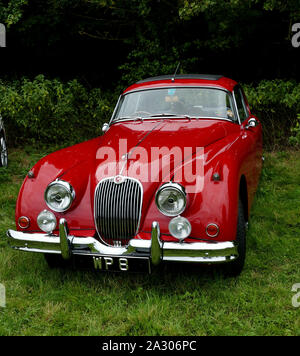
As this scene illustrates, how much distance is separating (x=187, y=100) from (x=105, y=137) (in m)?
1.04

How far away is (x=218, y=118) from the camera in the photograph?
430cm

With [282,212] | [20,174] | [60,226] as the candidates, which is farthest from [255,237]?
[20,174]

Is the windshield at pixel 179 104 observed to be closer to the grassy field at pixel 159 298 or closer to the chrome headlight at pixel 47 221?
the grassy field at pixel 159 298

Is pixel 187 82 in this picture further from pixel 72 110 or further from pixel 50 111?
pixel 50 111

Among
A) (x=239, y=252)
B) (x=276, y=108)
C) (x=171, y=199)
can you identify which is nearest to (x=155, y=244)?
(x=171, y=199)

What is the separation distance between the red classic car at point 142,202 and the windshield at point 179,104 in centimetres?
42

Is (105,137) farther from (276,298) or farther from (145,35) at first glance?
(145,35)

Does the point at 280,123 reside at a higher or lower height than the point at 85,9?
lower

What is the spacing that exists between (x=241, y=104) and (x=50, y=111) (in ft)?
14.5

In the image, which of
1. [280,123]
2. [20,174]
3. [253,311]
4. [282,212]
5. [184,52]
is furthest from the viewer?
[184,52]

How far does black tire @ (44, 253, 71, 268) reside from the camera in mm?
3632

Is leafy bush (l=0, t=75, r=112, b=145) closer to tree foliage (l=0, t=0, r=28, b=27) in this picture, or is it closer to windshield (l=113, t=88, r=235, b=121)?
tree foliage (l=0, t=0, r=28, b=27)

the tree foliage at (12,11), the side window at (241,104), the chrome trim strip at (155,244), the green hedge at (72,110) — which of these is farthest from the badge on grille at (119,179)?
the tree foliage at (12,11)

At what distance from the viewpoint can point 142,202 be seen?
124 inches
